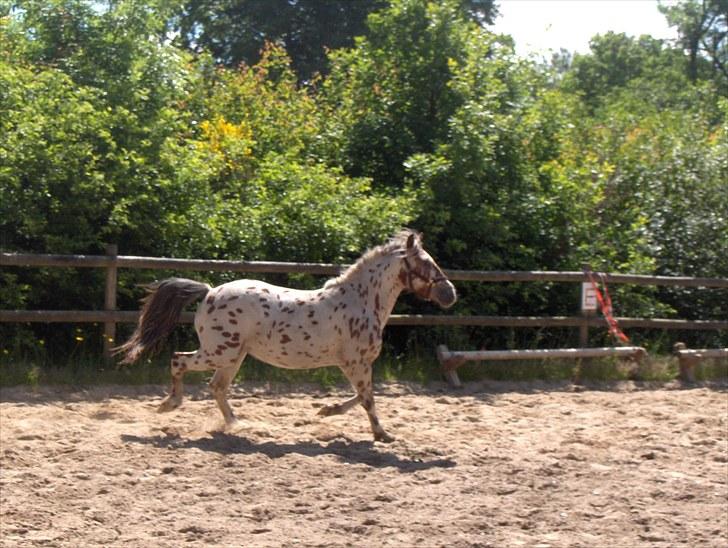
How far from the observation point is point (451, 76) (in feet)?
45.6

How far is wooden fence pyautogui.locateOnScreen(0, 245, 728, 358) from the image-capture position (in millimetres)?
10203

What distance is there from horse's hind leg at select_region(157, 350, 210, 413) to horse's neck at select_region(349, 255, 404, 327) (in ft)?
4.70

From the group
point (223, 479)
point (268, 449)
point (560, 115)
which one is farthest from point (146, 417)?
point (560, 115)

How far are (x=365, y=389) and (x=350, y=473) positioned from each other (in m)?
1.26

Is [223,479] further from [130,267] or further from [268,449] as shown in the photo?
[130,267]

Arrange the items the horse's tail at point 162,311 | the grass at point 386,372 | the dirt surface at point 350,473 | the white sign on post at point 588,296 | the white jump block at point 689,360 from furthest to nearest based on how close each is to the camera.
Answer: the white sign on post at point 588,296 < the white jump block at point 689,360 < the grass at point 386,372 < the horse's tail at point 162,311 < the dirt surface at point 350,473

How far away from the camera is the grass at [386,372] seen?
10000 mm

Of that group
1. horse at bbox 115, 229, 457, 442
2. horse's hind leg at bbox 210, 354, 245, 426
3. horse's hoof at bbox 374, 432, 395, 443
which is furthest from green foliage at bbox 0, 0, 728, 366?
horse's hoof at bbox 374, 432, 395, 443

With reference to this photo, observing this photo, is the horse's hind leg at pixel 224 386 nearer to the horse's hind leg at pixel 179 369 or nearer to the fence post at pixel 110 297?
the horse's hind leg at pixel 179 369

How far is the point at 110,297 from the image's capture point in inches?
413

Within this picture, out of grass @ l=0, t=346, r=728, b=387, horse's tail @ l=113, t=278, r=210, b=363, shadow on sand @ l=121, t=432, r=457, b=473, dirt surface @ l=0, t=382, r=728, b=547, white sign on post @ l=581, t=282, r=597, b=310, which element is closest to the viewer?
dirt surface @ l=0, t=382, r=728, b=547

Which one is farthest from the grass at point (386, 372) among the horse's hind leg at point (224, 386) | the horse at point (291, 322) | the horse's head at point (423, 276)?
the horse's head at point (423, 276)

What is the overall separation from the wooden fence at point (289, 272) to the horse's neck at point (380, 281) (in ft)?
8.18

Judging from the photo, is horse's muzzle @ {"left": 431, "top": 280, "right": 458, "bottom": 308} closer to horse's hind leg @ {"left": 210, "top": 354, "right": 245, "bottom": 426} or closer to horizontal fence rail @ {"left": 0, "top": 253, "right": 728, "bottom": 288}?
horse's hind leg @ {"left": 210, "top": 354, "right": 245, "bottom": 426}
